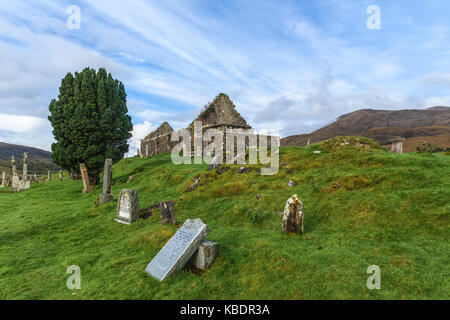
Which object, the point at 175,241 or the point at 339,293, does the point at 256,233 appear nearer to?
the point at 175,241

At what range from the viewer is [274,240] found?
892 cm

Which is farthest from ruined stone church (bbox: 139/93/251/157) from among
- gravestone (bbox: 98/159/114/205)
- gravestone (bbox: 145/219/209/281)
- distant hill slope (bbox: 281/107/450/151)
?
distant hill slope (bbox: 281/107/450/151)

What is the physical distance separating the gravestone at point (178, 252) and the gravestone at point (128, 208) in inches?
242

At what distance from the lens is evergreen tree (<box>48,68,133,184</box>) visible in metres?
24.5

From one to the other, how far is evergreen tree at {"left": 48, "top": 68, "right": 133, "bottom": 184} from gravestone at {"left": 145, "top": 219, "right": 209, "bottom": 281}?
20.2m

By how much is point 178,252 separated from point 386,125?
404 feet

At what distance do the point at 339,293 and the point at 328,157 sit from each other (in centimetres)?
1307
